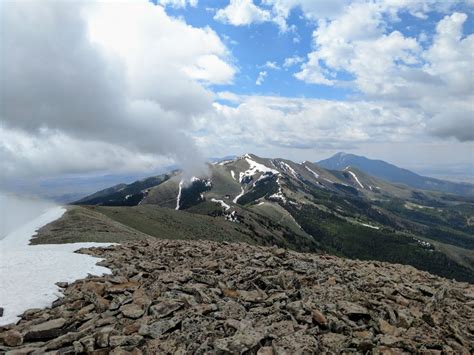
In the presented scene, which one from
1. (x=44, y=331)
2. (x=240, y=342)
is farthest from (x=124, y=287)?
(x=240, y=342)

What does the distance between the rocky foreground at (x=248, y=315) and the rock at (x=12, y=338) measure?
4 cm

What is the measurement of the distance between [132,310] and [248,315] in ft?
19.0

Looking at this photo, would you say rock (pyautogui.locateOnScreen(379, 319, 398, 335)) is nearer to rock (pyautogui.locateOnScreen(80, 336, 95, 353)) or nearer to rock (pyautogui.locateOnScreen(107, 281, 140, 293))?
rock (pyautogui.locateOnScreen(80, 336, 95, 353))

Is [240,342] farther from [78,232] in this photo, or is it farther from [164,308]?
Result: [78,232]

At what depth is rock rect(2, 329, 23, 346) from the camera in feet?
53.7

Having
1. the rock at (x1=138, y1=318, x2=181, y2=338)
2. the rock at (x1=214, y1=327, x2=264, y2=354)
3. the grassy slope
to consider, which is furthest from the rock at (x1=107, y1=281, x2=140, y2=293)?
the grassy slope

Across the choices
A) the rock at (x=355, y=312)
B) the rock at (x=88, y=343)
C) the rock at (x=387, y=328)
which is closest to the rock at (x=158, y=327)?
the rock at (x=88, y=343)

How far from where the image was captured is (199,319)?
677 inches

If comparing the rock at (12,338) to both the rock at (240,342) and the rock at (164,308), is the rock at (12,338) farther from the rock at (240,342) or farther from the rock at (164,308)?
the rock at (240,342)

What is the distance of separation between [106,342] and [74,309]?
212 inches

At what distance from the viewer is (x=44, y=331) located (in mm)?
17016

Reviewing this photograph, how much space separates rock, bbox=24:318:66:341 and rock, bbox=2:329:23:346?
29cm

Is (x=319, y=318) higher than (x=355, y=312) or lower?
higher

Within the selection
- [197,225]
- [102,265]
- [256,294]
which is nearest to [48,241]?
[102,265]
